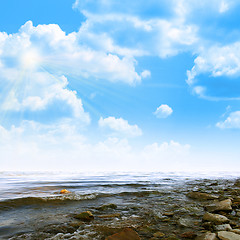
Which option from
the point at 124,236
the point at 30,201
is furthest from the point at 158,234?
the point at 30,201

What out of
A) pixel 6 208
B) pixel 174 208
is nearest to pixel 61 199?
pixel 6 208

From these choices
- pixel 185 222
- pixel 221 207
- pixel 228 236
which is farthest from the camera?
pixel 221 207

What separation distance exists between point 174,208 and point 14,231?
10.4 ft

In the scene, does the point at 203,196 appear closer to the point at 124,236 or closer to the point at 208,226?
the point at 208,226

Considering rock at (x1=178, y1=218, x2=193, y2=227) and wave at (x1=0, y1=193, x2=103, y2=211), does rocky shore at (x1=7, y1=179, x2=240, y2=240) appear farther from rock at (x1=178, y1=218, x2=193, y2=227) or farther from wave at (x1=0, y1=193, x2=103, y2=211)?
wave at (x1=0, y1=193, x2=103, y2=211)

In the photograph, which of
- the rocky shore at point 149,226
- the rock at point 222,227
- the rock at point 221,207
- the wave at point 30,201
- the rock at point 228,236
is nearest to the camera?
the rock at point 228,236

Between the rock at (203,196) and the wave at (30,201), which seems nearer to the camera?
the wave at (30,201)

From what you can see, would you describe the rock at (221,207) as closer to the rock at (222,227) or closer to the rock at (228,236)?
the rock at (222,227)

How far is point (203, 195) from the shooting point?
5.77 meters

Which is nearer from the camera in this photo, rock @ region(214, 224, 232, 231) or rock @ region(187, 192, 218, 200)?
rock @ region(214, 224, 232, 231)

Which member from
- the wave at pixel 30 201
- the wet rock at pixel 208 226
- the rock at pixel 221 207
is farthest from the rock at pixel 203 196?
the wave at pixel 30 201

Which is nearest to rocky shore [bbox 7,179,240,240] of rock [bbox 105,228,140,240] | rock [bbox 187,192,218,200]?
rock [bbox 105,228,140,240]

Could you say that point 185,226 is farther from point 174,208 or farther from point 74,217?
point 74,217

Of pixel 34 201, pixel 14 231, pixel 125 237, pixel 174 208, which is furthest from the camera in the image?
pixel 34 201
